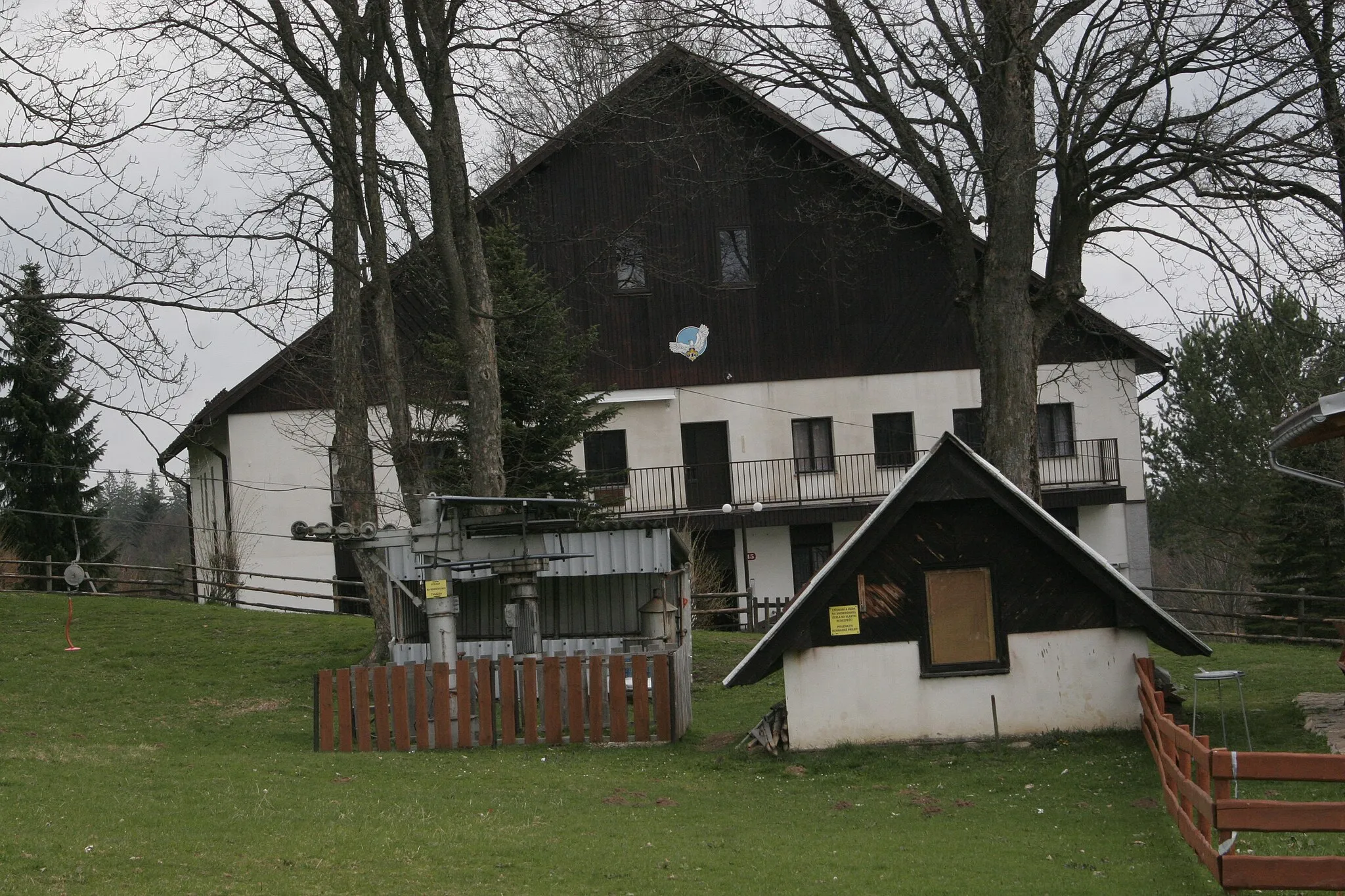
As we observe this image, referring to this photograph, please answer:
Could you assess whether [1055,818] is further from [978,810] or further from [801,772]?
[801,772]

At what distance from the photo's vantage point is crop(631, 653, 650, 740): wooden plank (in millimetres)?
16188

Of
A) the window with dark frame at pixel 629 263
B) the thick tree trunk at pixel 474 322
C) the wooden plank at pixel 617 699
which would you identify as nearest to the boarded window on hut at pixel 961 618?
the wooden plank at pixel 617 699

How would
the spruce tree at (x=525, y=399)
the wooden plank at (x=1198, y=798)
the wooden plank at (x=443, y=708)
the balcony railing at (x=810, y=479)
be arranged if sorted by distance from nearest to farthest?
the wooden plank at (x=1198, y=798) < the wooden plank at (x=443, y=708) < the spruce tree at (x=525, y=399) < the balcony railing at (x=810, y=479)

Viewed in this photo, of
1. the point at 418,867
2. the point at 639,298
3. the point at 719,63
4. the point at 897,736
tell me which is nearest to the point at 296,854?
the point at 418,867

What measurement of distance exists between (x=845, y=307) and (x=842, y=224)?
85.3 inches

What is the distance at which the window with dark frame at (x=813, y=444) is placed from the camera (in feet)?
122

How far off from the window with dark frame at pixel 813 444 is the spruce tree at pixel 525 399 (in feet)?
35.7

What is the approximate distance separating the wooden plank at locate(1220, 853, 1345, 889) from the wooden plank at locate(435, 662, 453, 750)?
9.87 metres

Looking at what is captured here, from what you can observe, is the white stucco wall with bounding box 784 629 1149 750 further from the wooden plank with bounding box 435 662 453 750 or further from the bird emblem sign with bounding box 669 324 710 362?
the bird emblem sign with bounding box 669 324 710 362

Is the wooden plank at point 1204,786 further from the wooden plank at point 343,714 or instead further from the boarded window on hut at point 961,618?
the wooden plank at point 343,714

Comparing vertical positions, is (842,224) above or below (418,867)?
above

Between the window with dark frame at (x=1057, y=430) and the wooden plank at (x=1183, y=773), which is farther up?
the window with dark frame at (x=1057, y=430)

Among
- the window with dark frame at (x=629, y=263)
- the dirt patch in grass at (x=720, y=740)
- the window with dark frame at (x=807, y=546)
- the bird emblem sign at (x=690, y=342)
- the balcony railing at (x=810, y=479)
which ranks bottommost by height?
the dirt patch in grass at (x=720, y=740)

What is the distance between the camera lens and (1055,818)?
11.5m
